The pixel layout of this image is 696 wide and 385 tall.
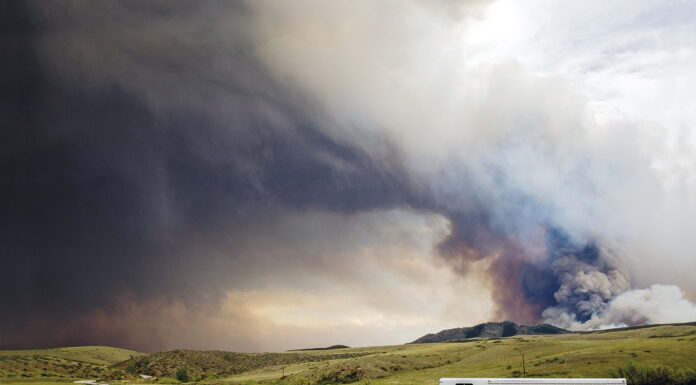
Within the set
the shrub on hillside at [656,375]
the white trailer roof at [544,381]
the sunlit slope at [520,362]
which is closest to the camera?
the white trailer roof at [544,381]

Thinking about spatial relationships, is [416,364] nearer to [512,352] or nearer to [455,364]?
[455,364]

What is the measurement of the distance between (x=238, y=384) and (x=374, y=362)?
146 ft

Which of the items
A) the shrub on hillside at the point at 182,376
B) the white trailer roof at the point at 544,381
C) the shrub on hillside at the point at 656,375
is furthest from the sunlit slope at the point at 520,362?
the white trailer roof at the point at 544,381

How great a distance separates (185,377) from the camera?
170000 millimetres

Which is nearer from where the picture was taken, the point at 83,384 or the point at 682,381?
the point at 682,381

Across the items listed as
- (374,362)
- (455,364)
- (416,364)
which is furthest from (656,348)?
(374,362)

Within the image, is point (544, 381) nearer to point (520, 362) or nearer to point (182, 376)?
point (520, 362)

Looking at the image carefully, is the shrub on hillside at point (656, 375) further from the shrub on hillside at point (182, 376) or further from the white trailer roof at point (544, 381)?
the shrub on hillside at point (182, 376)

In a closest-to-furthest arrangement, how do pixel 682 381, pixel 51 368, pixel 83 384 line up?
1. pixel 682 381
2. pixel 83 384
3. pixel 51 368

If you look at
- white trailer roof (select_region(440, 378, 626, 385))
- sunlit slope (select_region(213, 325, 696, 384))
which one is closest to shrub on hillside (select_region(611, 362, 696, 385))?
sunlit slope (select_region(213, 325, 696, 384))

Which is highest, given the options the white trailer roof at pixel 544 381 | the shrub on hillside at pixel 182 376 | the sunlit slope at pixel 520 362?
the white trailer roof at pixel 544 381

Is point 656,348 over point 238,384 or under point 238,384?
over

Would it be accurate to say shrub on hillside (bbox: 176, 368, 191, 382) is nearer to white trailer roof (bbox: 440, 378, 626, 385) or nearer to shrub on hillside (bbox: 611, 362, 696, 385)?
shrub on hillside (bbox: 611, 362, 696, 385)

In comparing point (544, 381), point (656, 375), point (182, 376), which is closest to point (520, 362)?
point (656, 375)
